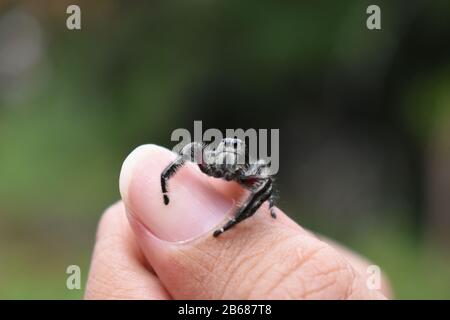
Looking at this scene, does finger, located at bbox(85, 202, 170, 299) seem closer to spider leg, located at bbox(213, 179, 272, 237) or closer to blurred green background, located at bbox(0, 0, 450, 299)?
spider leg, located at bbox(213, 179, 272, 237)

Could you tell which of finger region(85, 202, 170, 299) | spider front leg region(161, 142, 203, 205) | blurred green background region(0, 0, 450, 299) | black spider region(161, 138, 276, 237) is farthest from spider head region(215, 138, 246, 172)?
blurred green background region(0, 0, 450, 299)

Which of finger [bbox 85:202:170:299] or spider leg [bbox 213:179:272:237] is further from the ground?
spider leg [bbox 213:179:272:237]

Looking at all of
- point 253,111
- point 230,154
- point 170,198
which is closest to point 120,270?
point 170,198

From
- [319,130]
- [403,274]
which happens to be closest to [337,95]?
[319,130]

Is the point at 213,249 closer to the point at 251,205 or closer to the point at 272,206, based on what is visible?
the point at 251,205

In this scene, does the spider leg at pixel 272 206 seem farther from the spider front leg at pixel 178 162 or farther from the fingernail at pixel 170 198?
the spider front leg at pixel 178 162

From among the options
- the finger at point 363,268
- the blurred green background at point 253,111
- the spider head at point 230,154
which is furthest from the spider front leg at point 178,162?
the blurred green background at point 253,111
